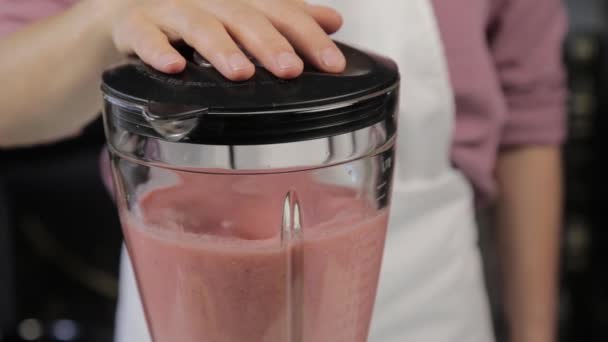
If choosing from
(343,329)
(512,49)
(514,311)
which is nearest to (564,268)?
(514,311)

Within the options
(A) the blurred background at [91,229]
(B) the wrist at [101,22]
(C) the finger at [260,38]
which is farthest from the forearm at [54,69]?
(A) the blurred background at [91,229]

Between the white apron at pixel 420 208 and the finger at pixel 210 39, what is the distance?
10.3 inches

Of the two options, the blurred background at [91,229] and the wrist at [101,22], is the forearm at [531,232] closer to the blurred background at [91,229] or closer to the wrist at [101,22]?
the wrist at [101,22]

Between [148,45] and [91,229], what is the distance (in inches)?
71.1

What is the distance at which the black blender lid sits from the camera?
0.37 meters

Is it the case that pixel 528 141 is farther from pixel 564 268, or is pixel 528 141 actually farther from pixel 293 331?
pixel 564 268

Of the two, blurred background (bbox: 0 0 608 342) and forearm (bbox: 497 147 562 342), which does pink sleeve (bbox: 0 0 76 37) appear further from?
blurred background (bbox: 0 0 608 342)

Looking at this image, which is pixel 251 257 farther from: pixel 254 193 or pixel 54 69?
pixel 54 69

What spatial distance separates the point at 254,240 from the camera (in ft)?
1.38

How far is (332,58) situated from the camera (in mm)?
411

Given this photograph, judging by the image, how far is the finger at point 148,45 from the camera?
40 centimetres

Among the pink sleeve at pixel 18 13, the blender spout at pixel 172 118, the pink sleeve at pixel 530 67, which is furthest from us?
the pink sleeve at pixel 530 67

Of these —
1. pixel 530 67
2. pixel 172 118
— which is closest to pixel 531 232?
pixel 530 67

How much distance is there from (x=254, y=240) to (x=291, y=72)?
0.09m
